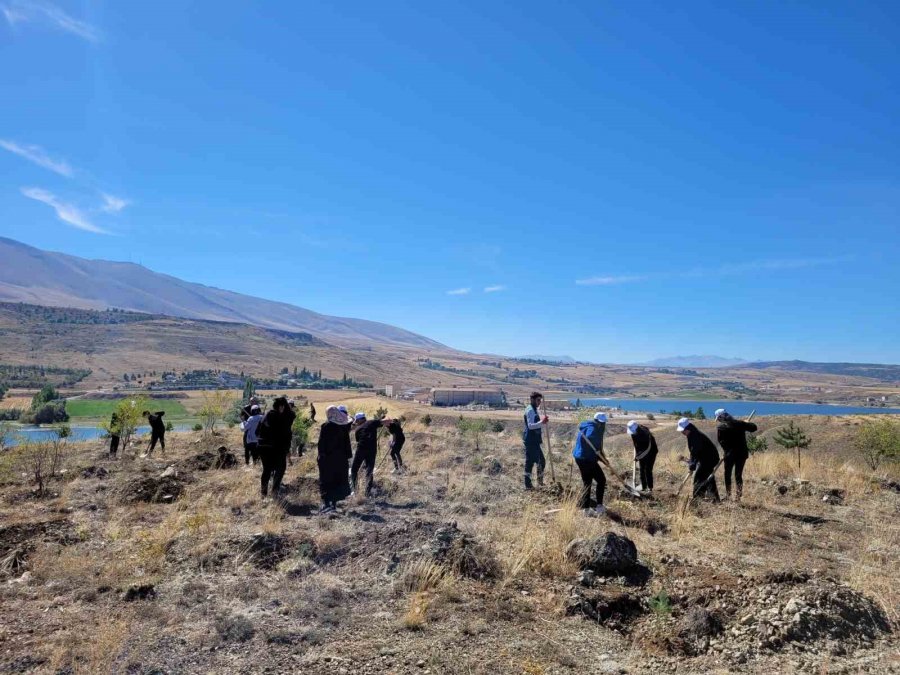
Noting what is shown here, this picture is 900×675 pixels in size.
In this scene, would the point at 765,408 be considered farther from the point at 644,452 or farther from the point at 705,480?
the point at 705,480

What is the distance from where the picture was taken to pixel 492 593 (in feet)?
17.5

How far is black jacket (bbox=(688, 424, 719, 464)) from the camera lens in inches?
370

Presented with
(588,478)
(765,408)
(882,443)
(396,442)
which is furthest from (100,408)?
(765,408)

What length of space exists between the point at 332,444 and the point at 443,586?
408 centimetres

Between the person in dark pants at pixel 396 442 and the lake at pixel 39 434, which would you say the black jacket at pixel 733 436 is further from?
the lake at pixel 39 434

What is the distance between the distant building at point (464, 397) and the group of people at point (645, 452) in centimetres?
8016

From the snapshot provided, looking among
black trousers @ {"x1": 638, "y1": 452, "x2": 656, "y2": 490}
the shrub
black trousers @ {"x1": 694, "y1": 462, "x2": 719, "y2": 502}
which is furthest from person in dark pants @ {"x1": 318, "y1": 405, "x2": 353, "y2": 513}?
the shrub

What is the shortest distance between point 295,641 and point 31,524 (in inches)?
218

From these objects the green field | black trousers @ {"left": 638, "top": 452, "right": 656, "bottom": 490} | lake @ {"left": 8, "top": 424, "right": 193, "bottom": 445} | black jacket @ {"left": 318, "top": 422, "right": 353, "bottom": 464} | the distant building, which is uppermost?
black jacket @ {"left": 318, "top": 422, "right": 353, "bottom": 464}

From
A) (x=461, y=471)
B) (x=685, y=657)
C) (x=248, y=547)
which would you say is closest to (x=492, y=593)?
(x=685, y=657)

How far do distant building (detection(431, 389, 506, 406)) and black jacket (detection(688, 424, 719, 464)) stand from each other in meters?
81.3

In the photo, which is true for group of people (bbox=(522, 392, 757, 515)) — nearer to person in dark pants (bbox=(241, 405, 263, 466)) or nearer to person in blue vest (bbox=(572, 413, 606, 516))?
person in blue vest (bbox=(572, 413, 606, 516))

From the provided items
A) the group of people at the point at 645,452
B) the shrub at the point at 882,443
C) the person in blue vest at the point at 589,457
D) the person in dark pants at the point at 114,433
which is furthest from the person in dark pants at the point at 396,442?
the shrub at the point at 882,443

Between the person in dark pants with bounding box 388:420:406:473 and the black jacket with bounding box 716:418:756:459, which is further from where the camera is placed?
the person in dark pants with bounding box 388:420:406:473
